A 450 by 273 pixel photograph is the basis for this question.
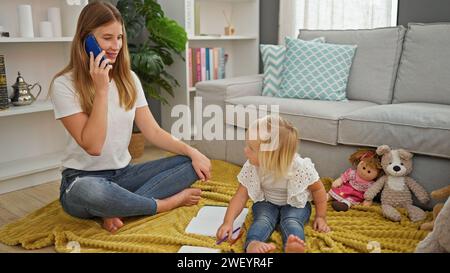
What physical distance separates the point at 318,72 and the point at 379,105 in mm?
403

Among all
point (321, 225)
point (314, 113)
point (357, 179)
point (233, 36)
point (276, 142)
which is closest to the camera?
point (276, 142)

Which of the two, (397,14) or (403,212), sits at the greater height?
(397,14)

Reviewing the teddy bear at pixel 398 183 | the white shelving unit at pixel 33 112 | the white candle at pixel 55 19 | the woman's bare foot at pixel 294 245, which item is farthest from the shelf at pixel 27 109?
the teddy bear at pixel 398 183

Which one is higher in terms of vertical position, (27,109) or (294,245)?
(27,109)

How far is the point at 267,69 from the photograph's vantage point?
2857 millimetres

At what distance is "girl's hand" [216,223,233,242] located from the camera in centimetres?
163

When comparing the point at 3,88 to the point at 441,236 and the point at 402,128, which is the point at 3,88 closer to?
the point at 402,128

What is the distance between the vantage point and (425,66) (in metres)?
2.42

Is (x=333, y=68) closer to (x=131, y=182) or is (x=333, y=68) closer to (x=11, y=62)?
(x=131, y=182)

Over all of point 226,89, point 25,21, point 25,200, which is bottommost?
point 25,200

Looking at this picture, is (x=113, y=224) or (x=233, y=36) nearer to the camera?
(x=113, y=224)

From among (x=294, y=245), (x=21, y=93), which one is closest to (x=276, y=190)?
(x=294, y=245)

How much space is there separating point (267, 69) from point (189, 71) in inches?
26.2
